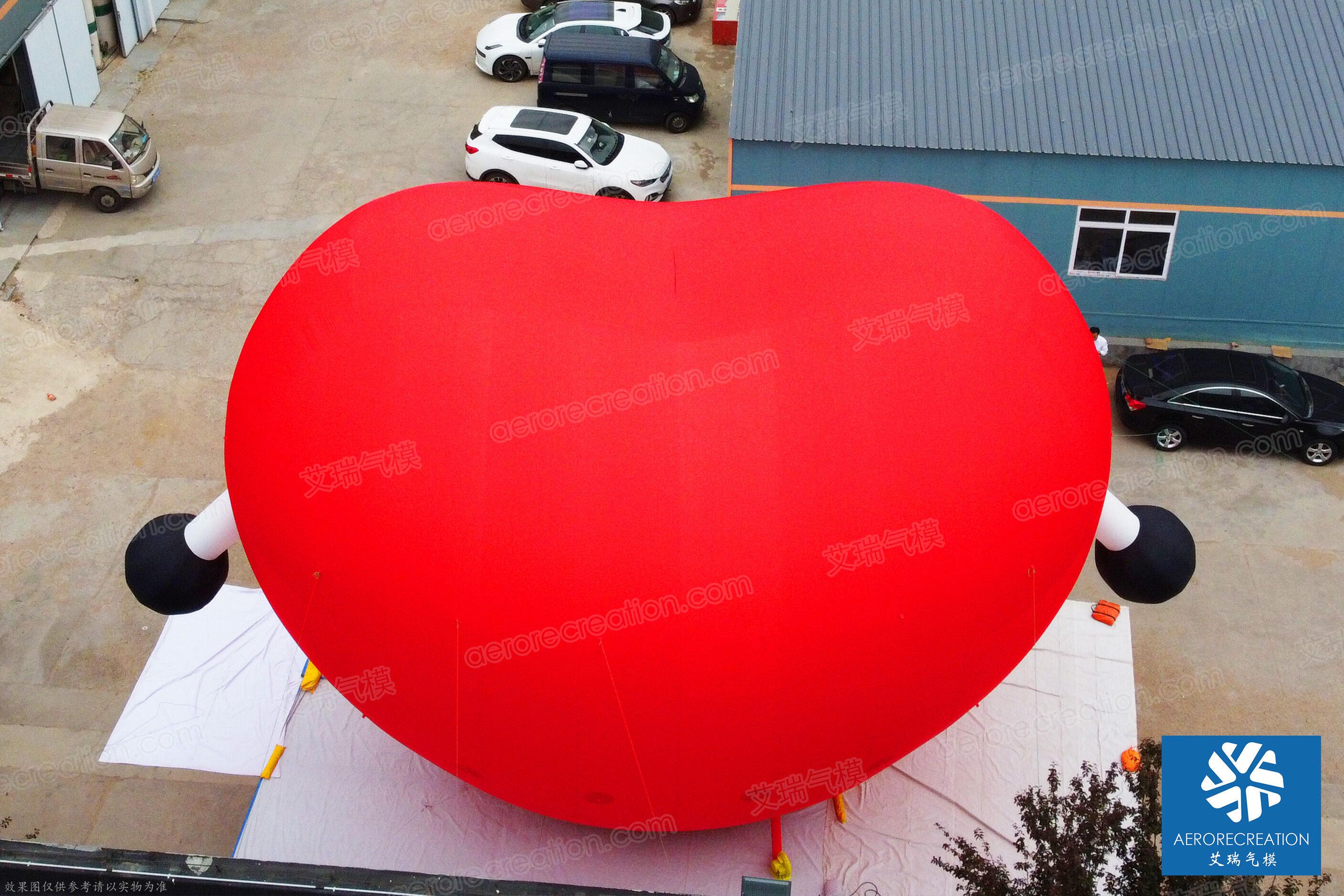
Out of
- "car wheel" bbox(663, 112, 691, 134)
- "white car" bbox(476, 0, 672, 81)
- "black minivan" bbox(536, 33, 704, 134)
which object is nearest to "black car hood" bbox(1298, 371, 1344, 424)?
"car wheel" bbox(663, 112, 691, 134)

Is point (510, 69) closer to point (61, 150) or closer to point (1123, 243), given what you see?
point (61, 150)

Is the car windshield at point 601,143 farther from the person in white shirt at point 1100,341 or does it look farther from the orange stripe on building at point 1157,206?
the person in white shirt at point 1100,341

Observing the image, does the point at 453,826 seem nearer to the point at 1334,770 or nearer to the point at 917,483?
the point at 917,483

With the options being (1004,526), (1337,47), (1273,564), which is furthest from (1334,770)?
(1337,47)

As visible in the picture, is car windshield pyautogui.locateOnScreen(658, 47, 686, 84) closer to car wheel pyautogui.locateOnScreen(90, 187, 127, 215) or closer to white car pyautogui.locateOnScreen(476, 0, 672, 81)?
white car pyautogui.locateOnScreen(476, 0, 672, 81)

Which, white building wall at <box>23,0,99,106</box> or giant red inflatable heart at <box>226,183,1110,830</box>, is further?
white building wall at <box>23,0,99,106</box>

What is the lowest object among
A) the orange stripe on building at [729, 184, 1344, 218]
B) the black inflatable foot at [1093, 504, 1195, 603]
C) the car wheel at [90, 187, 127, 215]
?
the car wheel at [90, 187, 127, 215]
